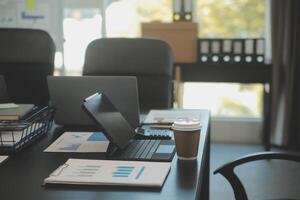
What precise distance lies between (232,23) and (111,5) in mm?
1211

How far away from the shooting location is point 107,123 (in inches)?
58.3

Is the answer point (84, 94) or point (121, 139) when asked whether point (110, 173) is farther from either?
→ point (84, 94)

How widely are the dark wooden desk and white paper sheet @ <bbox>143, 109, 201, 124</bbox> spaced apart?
0.44 m

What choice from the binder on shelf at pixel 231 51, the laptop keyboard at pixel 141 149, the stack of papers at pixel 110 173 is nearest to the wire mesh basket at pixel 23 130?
the stack of papers at pixel 110 173

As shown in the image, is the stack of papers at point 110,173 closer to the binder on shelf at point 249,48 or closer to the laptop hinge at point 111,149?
the laptop hinge at point 111,149

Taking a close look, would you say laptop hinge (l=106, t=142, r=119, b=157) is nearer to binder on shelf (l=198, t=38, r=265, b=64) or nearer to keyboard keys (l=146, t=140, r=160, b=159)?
keyboard keys (l=146, t=140, r=160, b=159)

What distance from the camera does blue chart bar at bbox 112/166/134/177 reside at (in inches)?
49.3

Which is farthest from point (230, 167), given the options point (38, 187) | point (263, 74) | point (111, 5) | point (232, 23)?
point (111, 5)

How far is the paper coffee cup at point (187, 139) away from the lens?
4.54 feet

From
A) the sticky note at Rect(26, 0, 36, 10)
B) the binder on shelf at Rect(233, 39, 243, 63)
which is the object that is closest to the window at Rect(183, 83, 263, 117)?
the binder on shelf at Rect(233, 39, 243, 63)

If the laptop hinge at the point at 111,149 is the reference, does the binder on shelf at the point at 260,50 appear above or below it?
above

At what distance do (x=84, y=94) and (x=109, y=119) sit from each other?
315mm

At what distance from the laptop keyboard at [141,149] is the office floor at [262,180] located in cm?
143

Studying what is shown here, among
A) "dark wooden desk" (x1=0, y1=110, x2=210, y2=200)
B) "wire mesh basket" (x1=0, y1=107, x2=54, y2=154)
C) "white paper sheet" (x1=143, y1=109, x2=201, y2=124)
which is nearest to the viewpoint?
"dark wooden desk" (x1=0, y1=110, x2=210, y2=200)
